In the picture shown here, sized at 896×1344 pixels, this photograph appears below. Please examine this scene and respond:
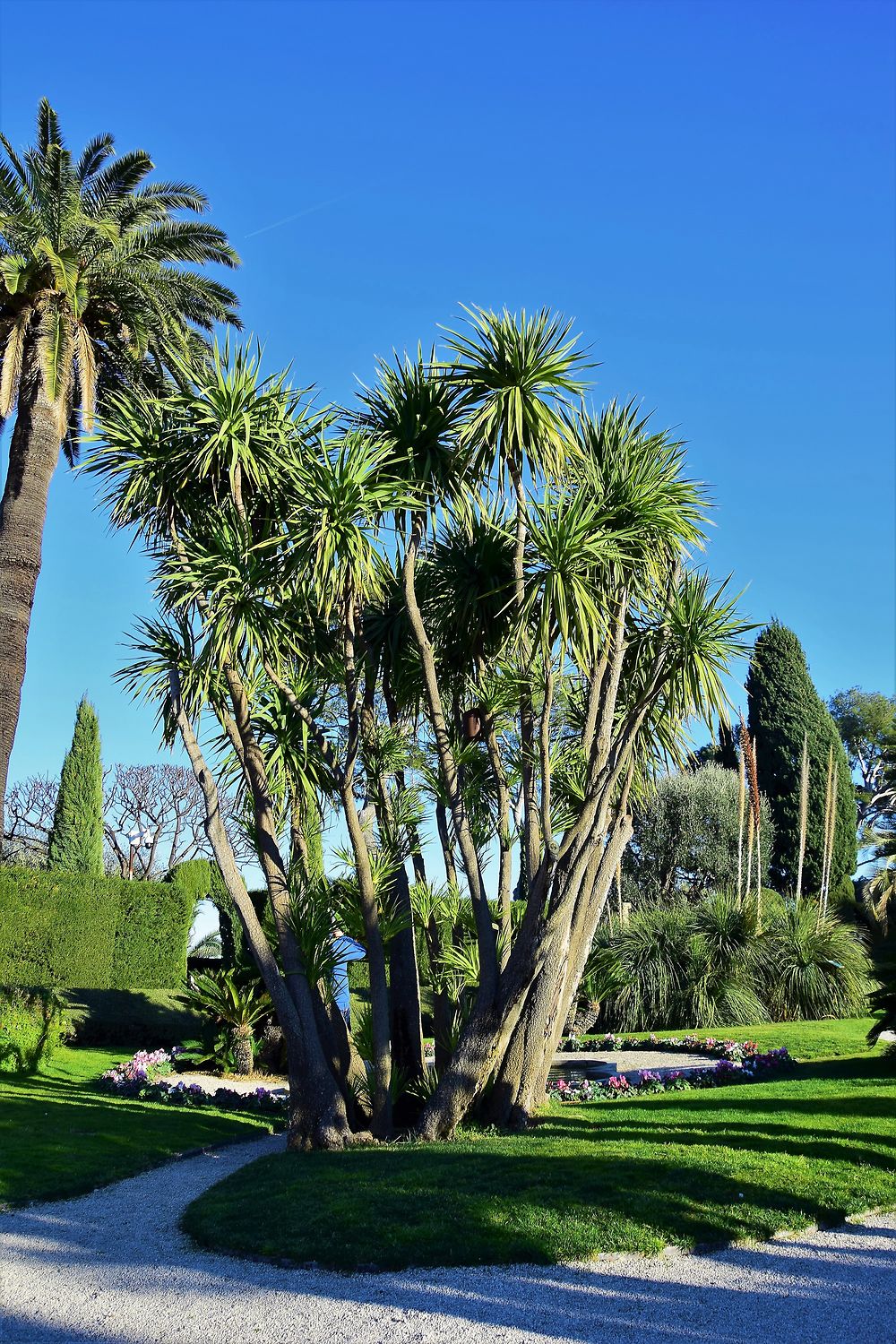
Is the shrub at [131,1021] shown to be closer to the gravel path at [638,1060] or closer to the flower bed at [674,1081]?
the gravel path at [638,1060]

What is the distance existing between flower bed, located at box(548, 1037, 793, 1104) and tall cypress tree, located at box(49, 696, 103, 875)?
1794 cm

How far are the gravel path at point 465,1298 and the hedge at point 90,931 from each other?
491 inches

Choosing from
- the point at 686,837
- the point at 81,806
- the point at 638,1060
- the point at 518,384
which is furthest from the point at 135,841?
the point at 518,384

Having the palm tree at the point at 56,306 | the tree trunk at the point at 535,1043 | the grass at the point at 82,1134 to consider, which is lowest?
the grass at the point at 82,1134

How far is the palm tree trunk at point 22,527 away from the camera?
16.1 m

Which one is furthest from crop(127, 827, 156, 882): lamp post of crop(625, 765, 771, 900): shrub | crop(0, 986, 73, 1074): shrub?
crop(0, 986, 73, 1074): shrub

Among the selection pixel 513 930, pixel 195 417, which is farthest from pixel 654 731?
pixel 195 417

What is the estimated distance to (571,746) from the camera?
12023 millimetres

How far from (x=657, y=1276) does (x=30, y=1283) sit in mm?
3227

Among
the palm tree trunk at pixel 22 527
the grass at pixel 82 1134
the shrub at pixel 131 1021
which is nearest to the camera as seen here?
the grass at pixel 82 1134

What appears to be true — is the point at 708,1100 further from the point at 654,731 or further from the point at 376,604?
the point at 376,604

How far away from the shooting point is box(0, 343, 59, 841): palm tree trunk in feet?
53.0

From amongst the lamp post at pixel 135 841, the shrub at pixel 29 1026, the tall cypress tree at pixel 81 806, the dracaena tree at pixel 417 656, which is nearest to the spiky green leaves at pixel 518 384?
the dracaena tree at pixel 417 656

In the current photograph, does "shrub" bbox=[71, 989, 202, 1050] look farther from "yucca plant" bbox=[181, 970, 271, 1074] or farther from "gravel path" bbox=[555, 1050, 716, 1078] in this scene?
"gravel path" bbox=[555, 1050, 716, 1078]
